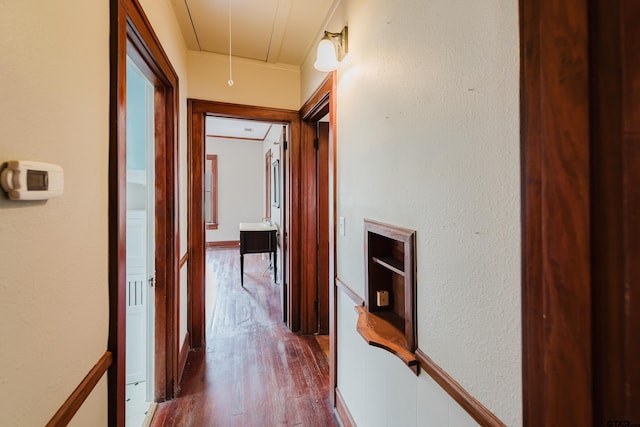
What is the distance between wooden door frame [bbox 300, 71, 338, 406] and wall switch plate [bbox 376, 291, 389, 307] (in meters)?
0.53

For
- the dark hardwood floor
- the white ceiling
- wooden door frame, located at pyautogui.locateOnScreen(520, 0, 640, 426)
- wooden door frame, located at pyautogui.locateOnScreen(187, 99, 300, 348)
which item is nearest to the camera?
wooden door frame, located at pyautogui.locateOnScreen(520, 0, 640, 426)

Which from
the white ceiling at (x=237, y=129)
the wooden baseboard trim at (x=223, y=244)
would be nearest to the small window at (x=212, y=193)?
the wooden baseboard trim at (x=223, y=244)

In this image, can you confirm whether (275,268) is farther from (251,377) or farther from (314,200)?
(251,377)

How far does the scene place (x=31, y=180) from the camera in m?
0.59

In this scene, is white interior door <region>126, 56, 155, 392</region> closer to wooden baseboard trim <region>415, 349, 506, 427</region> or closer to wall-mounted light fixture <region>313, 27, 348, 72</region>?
wall-mounted light fixture <region>313, 27, 348, 72</region>

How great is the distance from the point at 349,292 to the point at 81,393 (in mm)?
1169

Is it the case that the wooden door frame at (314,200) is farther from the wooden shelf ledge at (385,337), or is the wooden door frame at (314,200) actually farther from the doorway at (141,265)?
the doorway at (141,265)

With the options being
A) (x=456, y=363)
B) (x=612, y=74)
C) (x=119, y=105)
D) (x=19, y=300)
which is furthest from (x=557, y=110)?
(x=119, y=105)

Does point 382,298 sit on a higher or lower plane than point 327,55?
lower

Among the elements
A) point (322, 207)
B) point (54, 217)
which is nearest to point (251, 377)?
point (322, 207)

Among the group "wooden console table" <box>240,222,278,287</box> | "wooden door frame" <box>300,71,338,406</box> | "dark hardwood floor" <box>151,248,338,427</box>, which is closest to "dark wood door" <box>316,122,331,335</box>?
"wooden door frame" <box>300,71,338,406</box>

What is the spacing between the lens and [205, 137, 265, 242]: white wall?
724 centimetres

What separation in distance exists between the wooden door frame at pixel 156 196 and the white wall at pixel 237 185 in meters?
5.49

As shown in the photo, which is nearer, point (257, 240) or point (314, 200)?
point (314, 200)
